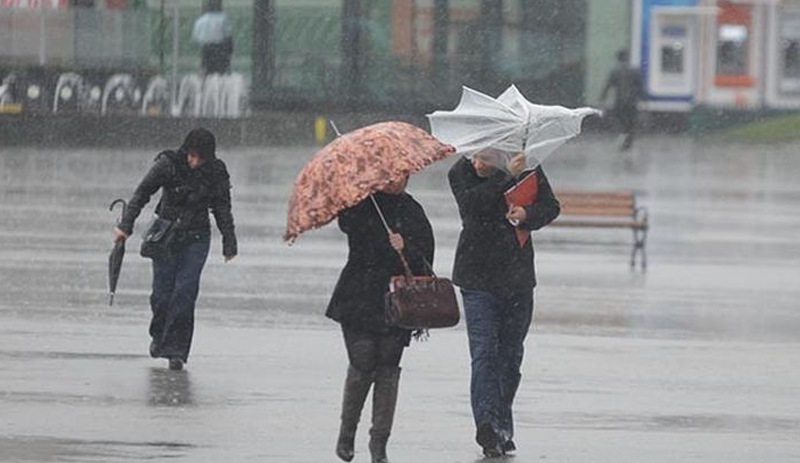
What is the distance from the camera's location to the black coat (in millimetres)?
10570

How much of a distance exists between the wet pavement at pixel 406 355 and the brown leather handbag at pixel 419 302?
2.78ft

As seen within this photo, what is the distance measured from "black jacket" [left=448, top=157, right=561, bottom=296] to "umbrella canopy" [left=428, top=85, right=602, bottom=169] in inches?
5.3

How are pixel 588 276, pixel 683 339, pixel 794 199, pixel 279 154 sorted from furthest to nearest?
pixel 279 154 < pixel 794 199 < pixel 588 276 < pixel 683 339

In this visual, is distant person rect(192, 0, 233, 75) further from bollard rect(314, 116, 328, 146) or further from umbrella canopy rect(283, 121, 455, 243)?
umbrella canopy rect(283, 121, 455, 243)

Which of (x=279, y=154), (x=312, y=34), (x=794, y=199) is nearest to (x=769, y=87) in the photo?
(x=312, y=34)

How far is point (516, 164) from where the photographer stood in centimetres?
1120

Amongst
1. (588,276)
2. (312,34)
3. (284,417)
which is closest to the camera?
(284,417)

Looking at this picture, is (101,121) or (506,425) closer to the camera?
(506,425)

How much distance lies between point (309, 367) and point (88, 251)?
24.0ft

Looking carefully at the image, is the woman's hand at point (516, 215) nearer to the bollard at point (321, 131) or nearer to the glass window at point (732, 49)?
the bollard at point (321, 131)

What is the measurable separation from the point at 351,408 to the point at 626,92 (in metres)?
32.1

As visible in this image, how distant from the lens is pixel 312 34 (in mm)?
46000

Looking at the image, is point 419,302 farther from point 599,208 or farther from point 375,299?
point 599,208

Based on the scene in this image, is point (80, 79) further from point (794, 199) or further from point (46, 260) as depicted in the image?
point (46, 260)
